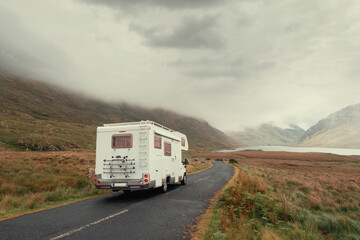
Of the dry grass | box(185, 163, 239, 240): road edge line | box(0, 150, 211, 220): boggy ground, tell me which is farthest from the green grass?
the dry grass

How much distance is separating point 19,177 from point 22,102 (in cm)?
16307

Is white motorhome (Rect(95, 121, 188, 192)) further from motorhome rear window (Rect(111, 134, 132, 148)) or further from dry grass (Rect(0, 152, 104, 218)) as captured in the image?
dry grass (Rect(0, 152, 104, 218))

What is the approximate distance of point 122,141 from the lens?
1122cm

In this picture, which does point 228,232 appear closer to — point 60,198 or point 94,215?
point 94,215

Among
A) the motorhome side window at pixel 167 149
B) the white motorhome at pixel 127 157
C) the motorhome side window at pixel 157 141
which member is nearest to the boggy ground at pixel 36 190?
the white motorhome at pixel 127 157

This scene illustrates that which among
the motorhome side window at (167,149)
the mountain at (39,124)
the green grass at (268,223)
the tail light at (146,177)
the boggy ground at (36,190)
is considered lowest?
the green grass at (268,223)

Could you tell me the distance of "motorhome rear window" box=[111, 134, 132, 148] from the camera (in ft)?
36.6

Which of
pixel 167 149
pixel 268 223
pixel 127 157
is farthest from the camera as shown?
pixel 167 149

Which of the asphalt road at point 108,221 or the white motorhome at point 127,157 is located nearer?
the asphalt road at point 108,221

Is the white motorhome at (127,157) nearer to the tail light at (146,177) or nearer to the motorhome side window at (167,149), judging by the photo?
the tail light at (146,177)

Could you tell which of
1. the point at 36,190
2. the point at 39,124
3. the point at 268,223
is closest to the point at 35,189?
the point at 36,190

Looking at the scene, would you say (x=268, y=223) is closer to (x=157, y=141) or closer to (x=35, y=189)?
(x=157, y=141)

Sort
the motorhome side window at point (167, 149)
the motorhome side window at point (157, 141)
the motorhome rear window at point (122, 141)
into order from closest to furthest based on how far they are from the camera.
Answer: the motorhome rear window at point (122, 141), the motorhome side window at point (157, 141), the motorhome side window at point (167, 149)

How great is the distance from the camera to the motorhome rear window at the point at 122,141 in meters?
11.1
